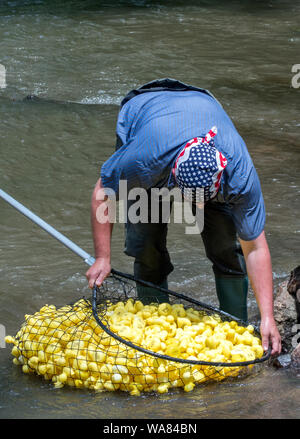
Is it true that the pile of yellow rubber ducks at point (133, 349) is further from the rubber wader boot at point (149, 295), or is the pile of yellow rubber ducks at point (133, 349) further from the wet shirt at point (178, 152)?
the wet shirt at point (178, 152)

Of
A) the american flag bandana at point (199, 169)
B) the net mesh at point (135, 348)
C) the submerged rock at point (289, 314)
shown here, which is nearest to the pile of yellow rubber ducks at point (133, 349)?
the net mesh at point (135, 348)

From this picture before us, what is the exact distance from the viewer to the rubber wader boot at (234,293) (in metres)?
3.77

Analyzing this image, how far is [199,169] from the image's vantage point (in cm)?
270

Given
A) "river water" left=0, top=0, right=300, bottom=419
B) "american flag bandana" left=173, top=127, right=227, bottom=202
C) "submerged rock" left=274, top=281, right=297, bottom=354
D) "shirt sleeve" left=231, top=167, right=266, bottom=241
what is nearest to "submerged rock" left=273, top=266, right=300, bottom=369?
"submerged rock" left=274, top=281, right=297, bottom=354

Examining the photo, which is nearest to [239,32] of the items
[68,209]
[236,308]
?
[68,209]

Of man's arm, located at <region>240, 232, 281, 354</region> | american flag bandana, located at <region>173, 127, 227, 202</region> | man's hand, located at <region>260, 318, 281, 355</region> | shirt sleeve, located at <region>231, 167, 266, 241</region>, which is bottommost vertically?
man's hand, located at <region>260, 318, 281, 355</region>

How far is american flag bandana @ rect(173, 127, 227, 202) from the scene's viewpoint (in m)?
2.70

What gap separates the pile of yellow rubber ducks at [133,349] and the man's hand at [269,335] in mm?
46

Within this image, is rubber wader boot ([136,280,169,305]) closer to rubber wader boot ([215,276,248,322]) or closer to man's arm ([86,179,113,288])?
rubber wader boot ([215,276,248,322])

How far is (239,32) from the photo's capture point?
11492mm

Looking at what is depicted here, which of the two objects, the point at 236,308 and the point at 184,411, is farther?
the point at 236,308

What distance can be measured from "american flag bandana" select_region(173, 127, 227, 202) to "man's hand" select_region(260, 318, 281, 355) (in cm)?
73

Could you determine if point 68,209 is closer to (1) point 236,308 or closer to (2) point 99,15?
(1) point 236,308

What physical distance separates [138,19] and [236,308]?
943 cm
